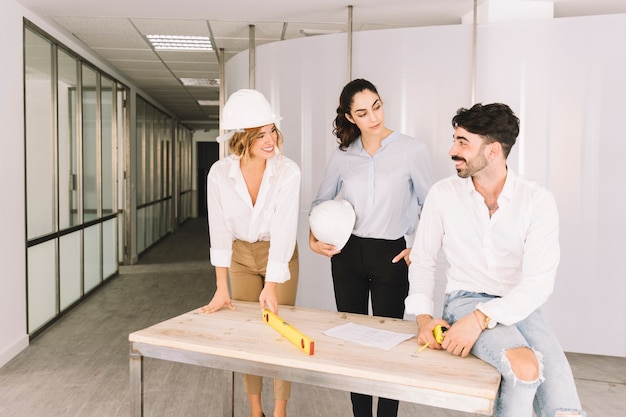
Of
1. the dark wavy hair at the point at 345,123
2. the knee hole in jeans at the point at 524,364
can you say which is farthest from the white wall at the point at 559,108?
the knee hole in jeans at the point at 524,364

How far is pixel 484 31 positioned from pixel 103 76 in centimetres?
468

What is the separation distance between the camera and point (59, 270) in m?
5.14

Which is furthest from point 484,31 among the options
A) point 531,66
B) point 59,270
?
point 59,270

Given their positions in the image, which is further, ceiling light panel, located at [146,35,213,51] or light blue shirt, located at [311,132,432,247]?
ceiling light panel, located at [146,35,213,51]

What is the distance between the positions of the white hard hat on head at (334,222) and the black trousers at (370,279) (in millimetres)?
109

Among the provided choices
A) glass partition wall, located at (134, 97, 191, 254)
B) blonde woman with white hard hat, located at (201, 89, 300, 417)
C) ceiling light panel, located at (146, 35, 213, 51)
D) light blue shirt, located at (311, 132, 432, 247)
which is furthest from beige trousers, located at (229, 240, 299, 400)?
glass partition wall, located at (134, 97, 191, 254)

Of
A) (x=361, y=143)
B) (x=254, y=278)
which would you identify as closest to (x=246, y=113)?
(x=361, y=143)

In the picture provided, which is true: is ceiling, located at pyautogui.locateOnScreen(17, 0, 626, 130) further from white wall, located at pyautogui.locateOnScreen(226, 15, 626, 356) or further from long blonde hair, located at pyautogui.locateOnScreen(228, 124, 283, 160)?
long blonde hair, located at pyautogui.locateOnScreen(228, 124, 283, 160)

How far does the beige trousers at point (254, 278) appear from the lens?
2592mm

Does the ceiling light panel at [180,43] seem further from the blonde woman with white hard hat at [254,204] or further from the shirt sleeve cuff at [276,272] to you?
the shirt sleeve cuff at [276,272]

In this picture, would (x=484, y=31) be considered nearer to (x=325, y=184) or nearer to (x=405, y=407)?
(x=325, y=184)

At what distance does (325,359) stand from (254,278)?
1059 millimetres

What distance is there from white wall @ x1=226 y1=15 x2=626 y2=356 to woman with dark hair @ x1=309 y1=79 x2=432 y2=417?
1.70 meters

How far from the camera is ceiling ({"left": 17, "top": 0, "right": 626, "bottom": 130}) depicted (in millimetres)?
4270
